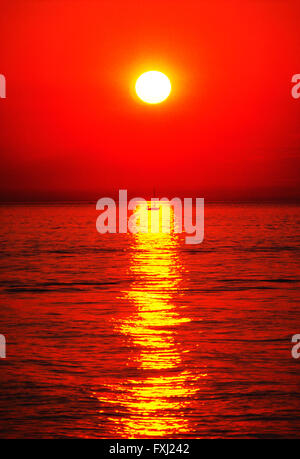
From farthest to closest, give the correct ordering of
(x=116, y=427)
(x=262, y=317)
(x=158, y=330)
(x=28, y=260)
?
(x=28, y=260) < (x=262, y=317) < (x=158, y=330) < (x=116, y=427)

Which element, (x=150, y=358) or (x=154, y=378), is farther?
(x=150, y=358)

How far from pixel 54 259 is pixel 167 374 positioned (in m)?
28.1

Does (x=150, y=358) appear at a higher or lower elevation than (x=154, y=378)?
higher

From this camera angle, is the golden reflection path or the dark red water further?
the dark red water

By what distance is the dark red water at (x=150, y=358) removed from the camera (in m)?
9.70

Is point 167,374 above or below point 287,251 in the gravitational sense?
below

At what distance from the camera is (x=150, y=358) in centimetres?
1320

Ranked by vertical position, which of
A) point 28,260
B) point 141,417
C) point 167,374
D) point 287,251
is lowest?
point 141,417

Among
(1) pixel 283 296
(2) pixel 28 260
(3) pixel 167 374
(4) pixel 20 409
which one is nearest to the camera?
(4) pixel 20 409

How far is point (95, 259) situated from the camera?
39.7 metres

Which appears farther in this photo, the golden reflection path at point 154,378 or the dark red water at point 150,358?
the dark red water at point 150,358

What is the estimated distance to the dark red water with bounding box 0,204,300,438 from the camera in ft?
31.8
